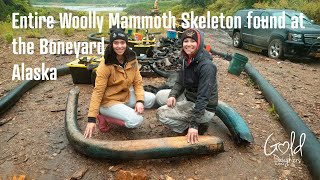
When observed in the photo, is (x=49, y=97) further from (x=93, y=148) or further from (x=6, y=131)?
(x=93, y=148)

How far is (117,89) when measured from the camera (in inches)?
151

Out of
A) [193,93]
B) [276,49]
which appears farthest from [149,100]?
[276,49]

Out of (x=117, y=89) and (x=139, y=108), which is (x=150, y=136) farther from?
(x=117, y=89)

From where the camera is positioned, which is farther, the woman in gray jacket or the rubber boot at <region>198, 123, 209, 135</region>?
the rubber boot at <region>198, 123, 209, 135</region>

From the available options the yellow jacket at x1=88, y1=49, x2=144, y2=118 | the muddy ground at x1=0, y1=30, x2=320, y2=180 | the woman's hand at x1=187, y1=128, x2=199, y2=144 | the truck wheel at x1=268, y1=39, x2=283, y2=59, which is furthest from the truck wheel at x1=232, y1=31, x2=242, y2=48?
the woman's hand at x1=187, y1=128, x2=199, y2=144

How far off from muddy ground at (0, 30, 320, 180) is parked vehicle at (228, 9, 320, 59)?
2471 mm

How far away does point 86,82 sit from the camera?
20.5 ft

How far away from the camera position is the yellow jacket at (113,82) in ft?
11.8

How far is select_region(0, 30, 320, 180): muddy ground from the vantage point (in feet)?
10.8

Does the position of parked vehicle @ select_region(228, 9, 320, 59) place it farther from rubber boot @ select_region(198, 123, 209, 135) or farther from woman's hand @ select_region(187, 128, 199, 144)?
woman's hand @ select_region(187, 128, 199, 144)

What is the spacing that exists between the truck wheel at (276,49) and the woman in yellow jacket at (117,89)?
6.67 metres

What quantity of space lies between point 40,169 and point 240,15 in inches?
412

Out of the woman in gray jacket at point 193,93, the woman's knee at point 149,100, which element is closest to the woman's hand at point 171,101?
the woman in gray jacket at point 193,93

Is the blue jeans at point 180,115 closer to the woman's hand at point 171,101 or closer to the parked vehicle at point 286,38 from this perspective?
the woman's hand at point 171,101
